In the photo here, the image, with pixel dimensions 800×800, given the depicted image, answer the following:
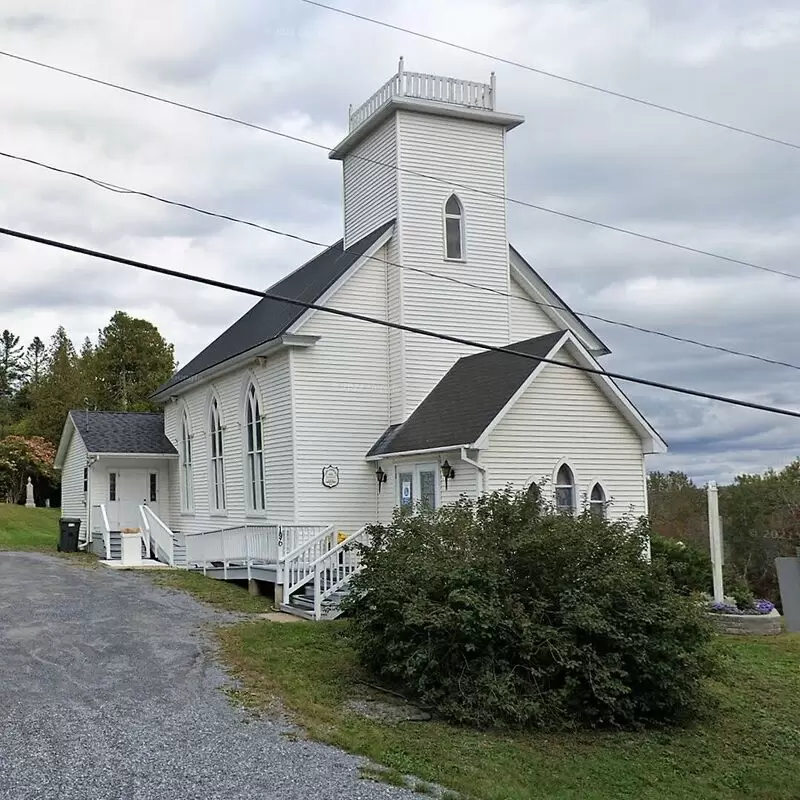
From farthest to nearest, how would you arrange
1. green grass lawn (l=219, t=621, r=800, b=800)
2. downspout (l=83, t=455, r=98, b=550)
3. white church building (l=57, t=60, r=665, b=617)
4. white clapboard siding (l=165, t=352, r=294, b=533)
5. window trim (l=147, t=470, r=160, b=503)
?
window trim (l=147, t=470, r=160, b=503) < downspout (l=83, t=455, r=98, b=550) < white clapboard siding (l=165, t=352, r=294, b=533) < white church building (l=57, t=60, r=665, b=617) < green grass lawn (l=219, t=621, r=800, b=800)

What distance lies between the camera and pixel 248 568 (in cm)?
1958

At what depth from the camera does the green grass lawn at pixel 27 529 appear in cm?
3312

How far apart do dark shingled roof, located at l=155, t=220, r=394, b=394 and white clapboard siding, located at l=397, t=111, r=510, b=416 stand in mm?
1007

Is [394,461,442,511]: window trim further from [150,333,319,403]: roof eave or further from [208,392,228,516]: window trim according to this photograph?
[208,392,228,516]: window trim

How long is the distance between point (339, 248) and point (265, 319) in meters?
2.99

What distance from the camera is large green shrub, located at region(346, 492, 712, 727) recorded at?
Result: 10.5 meters

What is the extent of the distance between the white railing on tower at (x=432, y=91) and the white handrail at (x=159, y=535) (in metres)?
11.3

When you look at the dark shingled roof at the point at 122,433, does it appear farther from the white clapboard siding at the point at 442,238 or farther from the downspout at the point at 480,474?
the downspout at the point at 480,474

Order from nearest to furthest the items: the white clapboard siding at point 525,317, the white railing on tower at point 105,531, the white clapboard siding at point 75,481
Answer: the white clapboard siding at point 525,317
the white railing on tower at point 105,531
the white clapboard siding at point 75,481

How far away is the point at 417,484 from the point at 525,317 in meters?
Result: 6.09

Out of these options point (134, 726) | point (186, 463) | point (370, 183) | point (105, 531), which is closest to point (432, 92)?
point (370, 183)

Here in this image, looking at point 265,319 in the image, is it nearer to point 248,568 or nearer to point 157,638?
point 248,568

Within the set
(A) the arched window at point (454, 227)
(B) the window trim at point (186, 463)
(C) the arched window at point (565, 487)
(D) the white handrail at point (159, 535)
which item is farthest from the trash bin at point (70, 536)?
(C) the arched window at point (565, 487)

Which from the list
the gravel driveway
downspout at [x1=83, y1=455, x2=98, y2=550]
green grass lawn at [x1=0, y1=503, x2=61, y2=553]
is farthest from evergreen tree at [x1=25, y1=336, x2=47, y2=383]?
the gravel driveway
